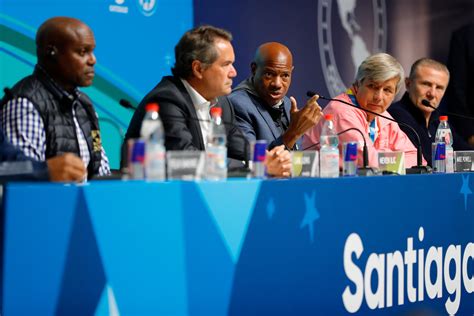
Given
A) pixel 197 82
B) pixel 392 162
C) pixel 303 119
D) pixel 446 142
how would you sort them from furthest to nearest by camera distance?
1. pixel 446 142
2. pixel 303 119
3. pixel 197 82
4. pixel 392 162

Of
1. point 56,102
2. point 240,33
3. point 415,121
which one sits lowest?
point 56,102

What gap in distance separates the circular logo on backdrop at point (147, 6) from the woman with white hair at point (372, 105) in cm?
104

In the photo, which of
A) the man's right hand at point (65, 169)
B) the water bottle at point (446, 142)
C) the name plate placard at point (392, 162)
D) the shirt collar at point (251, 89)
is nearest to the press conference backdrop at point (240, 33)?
the shirt collar at point (251, 89)

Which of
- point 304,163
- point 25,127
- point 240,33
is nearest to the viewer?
point 25,127

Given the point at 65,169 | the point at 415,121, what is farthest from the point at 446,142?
the point at 65,169

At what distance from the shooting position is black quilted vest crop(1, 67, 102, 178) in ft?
9.68

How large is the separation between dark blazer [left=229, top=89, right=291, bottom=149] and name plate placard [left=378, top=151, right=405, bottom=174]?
697mm

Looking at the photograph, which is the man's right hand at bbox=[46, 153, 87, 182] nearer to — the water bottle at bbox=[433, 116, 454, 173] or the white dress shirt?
the white dress shirt

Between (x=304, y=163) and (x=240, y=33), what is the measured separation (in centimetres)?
219

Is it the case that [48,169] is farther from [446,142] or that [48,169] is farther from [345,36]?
[345,36]

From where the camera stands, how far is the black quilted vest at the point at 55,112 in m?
2.95

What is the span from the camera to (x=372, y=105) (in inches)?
162

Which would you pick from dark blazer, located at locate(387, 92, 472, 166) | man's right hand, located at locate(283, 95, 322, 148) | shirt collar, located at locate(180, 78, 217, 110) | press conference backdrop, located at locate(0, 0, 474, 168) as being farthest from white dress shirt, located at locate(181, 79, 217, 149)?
dark blazer, located at locate(387, 92, 472, 166)

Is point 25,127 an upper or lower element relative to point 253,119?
lower
